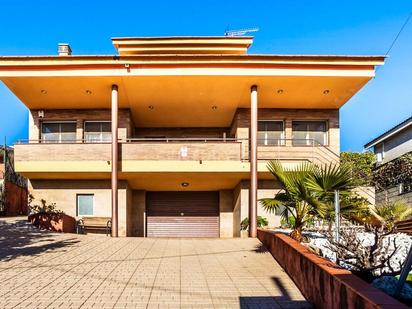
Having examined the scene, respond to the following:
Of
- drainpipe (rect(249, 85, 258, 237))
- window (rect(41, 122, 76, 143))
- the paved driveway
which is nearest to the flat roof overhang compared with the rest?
drainpipe (rect(249, 85, 258, 237))

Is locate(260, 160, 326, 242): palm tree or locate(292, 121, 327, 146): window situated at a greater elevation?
locate(292, 121, 327, 146): window

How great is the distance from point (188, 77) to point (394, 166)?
1143 centimetres

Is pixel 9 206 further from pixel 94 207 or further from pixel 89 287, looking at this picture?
pixel 89 287

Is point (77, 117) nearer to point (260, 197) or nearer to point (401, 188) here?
point (260, 197)

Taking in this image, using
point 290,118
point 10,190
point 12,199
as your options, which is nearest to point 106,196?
point 10,190

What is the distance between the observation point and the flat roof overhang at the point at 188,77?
52.8 ft

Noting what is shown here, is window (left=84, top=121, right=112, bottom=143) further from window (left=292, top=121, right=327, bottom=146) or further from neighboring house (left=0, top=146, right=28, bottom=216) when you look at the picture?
window (left=292, top=121, right=327, bottom=146)

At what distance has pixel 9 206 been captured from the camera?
22.9 metres

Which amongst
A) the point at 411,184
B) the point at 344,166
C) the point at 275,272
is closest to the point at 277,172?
the point at 344,166

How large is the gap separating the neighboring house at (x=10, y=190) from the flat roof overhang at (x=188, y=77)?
6113 mm

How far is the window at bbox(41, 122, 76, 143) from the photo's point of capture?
20.5 metres

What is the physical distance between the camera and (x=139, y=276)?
8.26 metres

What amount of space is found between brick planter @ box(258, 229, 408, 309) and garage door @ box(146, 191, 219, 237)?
1234cm

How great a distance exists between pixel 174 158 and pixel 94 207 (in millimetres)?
4878
